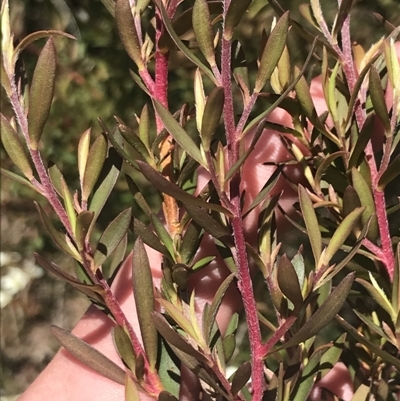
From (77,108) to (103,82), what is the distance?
0.48 ft

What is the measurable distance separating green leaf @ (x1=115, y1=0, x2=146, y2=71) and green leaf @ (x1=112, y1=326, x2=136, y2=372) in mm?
353

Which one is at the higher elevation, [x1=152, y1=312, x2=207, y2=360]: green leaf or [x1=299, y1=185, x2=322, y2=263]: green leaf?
[x1=299, y1=185, x2=322, y2=263]: green leaf

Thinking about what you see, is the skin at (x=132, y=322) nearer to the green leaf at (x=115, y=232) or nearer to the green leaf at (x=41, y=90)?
the green leaf at (x=115, y=232)

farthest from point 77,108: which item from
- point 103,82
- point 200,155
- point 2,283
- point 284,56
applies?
point 200,155

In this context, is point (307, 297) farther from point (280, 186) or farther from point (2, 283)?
point (2, 283)

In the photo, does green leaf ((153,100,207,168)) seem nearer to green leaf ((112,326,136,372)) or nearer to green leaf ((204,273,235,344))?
green leaf ((204,273,235,344))

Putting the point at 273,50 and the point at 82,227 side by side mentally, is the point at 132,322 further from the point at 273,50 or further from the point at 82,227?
the point at 273,50

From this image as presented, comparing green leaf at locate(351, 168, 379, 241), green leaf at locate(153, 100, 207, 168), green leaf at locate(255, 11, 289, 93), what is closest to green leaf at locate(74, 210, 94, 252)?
green leaf at locate(153, 100, 207, 168)

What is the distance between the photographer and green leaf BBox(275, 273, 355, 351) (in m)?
0.62

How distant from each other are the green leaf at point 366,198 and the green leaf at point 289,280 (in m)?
0.19

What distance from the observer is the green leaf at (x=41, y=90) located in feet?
2.12

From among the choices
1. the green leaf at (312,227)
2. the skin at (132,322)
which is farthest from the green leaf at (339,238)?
the skin at (132,322)

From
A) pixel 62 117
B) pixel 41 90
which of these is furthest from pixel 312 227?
pixel 62 117

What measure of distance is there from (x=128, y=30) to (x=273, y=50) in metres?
0.19
